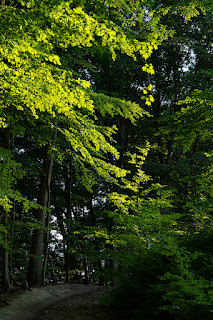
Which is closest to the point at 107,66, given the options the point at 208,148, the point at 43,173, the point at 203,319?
the point at 43,173

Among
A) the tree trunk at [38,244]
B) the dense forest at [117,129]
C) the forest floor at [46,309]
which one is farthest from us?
the tree trunk at [38,244]

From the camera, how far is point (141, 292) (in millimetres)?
4715

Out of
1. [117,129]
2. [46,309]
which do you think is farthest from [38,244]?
[117,129]

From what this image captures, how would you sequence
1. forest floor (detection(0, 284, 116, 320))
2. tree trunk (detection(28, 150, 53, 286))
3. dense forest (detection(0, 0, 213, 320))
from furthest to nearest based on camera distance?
tree trunk (detection(28, 150, 53, 286))
forest floor (detection(0, 284, 116, 320))
dense forest (detection(0, 0, 213, 320))

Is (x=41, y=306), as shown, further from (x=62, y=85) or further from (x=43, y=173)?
(x=62, y=85)

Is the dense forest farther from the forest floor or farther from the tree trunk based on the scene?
the forest floor

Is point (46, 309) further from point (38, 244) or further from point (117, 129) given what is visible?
point (117, 129)

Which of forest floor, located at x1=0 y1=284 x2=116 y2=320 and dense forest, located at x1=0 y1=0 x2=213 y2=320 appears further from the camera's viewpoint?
forest floor, located at x1=0 y1=284 x2=116 y2=320

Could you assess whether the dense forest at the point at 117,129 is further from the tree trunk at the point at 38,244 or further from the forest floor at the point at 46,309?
the forest floor at the point at 46,309

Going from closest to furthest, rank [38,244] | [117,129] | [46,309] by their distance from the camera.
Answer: [46,309]
[117,129]
[38,244]

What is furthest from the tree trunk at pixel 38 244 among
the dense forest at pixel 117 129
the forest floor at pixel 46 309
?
the forest floor at pixel 46 309

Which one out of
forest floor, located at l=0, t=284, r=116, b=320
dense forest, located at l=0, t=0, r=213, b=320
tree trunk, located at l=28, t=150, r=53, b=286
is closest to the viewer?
dense forest, located at l=0, t=0, r=213, b=320

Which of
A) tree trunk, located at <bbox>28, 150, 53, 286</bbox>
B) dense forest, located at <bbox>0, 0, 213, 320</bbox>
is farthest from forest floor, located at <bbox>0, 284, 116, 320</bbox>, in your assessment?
tree trunk, located at <bbox>28, 150, 53, 286</bbox>

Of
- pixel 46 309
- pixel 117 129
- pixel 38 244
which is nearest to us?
pixel 46 309
